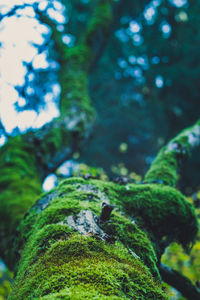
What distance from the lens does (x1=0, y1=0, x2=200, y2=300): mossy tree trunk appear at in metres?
1.16

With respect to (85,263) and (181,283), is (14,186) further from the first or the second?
(181,283)

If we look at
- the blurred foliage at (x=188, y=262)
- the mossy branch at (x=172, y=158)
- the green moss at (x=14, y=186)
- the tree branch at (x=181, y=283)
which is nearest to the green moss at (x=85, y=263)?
the green moss at (x=14, y=186)

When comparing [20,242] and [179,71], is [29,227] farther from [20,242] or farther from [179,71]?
[179,71]

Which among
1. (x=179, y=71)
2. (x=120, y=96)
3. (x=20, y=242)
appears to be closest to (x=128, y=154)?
(x=120, y=96)

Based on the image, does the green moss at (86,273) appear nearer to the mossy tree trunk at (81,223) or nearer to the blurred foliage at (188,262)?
the mossy tree trunk at (81,223)

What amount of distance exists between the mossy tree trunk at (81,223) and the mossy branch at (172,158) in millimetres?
17

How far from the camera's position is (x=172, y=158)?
3.92 metres

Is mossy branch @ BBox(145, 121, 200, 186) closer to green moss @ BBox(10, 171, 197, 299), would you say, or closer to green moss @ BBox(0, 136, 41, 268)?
green moss @ BBox(10, 171, 197, 299)

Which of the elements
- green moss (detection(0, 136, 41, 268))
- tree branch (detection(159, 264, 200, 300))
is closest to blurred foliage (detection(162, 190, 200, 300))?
tree branch (detection(159, 264, 200, 300))

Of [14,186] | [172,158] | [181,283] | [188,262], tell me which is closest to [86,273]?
[181,283]

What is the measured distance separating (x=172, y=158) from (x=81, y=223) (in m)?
2.71

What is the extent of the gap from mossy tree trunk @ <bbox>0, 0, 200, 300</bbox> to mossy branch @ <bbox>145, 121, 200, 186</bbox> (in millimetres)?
17

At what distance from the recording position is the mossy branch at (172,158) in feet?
11.1

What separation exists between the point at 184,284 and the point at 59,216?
2473 millimetres
